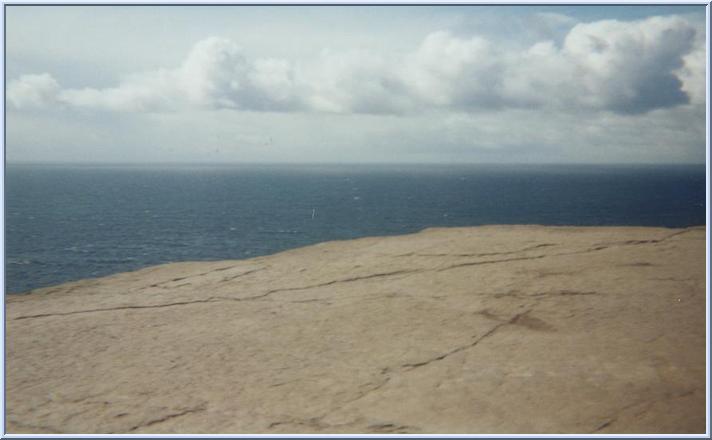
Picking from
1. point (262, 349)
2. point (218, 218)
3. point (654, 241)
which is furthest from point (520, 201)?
point (262, 349)

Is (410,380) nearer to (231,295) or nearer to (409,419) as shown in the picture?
(409,419)

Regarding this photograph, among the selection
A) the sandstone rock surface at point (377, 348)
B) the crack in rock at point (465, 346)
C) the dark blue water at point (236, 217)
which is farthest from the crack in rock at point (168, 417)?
the dark blue water at point (236, 217)

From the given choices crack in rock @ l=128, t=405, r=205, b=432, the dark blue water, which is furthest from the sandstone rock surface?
the dark blue water

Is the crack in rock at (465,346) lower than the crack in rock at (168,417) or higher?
higher

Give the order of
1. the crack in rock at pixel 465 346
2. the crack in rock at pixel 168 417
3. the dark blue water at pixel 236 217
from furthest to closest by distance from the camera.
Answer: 1. the dark blue water at pixel 236 217
2. the crack in rock at pixel 465 346
3. the crack in rock at pixel 168 417

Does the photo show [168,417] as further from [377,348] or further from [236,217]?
[236,217]

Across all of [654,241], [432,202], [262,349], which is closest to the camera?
[262,349]

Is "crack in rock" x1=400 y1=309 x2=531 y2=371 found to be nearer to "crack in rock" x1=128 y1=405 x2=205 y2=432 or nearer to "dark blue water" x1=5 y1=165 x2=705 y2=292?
"crack in rock" x1=128 y1=405 x2=205 y2=432

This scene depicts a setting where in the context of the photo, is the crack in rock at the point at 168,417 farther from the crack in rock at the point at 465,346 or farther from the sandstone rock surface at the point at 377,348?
the crack in rock at the point at 465,346

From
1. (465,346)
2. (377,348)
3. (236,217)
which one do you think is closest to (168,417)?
(377,348)
